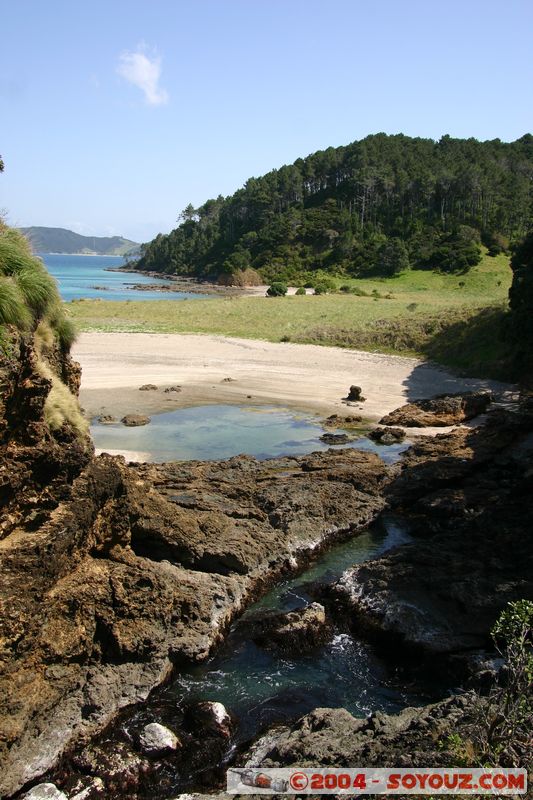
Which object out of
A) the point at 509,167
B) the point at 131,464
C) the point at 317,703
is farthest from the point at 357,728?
the point at 509,167

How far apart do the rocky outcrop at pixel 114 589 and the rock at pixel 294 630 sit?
76 centimetres

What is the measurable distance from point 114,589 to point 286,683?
11.4 ft

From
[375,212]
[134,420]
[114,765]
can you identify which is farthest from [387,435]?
[375,212]

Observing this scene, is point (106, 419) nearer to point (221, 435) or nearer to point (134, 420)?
point (134, 420)

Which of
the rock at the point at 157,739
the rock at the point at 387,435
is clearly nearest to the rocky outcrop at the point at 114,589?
the rock at the point at 157,739

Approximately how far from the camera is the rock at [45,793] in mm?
8492

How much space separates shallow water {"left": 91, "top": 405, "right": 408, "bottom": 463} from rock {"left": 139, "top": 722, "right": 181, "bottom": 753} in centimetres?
1459

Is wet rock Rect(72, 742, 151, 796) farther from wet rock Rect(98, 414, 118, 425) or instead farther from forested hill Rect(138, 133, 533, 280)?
forested hill Rect(138, 133, 533, 280)

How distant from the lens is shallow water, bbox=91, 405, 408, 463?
25.6 m

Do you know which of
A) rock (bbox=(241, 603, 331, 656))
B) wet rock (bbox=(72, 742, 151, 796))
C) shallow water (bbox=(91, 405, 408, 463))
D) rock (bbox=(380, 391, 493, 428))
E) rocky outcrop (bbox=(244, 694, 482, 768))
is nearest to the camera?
rocky outcrop (bbox=(244, 694, 482, 768))

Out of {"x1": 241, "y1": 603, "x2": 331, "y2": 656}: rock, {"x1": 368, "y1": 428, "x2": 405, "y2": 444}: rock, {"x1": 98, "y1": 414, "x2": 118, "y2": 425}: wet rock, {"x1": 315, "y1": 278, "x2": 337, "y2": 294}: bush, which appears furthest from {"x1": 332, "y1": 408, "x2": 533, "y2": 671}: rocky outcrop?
{"x1": 315, "y1": 278, "x2": 337, "y2": 294}: bush

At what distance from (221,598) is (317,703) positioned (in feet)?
10.3

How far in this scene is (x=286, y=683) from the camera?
11.5 meters

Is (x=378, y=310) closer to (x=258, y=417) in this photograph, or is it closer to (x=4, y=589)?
(x=258, y=417)
